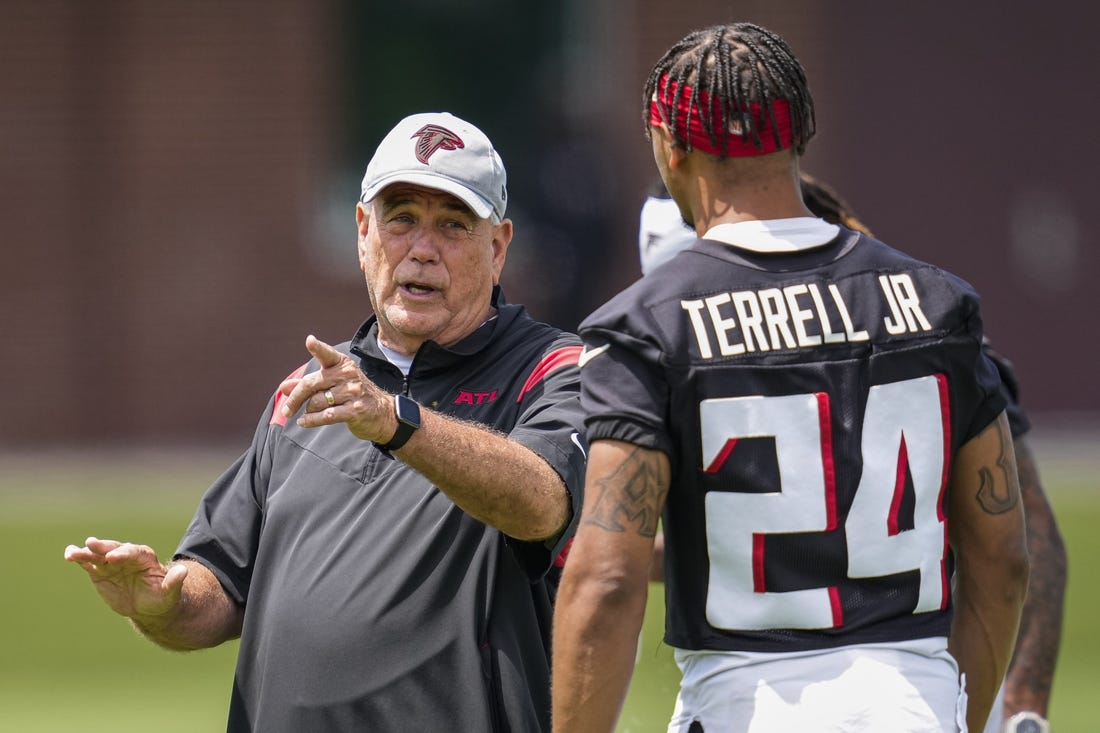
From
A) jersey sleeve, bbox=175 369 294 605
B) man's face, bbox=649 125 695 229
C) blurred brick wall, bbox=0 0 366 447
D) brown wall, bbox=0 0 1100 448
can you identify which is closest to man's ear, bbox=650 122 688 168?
man's face, bbox=649 125 695 229

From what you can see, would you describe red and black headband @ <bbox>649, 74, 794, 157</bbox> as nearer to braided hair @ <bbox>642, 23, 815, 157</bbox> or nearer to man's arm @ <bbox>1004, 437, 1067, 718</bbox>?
braided hair @ <bbox>642, 23, 815, 157</bbox>

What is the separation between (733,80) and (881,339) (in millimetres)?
578

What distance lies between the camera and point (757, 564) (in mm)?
3203

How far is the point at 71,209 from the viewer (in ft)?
51.0

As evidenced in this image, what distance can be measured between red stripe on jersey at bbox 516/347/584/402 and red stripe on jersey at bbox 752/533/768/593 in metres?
0.79

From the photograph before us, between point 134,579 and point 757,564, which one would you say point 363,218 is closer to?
point 134,579

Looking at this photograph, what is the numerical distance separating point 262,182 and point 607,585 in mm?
12622

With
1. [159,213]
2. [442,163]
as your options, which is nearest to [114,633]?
[159,213]

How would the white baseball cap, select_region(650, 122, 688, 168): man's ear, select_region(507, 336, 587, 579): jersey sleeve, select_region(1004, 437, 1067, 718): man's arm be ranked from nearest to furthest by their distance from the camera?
1. select_region(650, 122, 688, 168): man's ear
2. select_region(507, 336, 587, 579): jersey sleeve
3. the white baseball cap
4. select_region(1004, 437, 1067, 718): man's arm

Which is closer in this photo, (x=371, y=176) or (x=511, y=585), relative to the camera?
(x=511, y=585)

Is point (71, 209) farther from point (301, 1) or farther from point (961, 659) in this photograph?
point (961, 659)

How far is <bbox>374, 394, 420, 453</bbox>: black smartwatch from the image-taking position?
337 cm

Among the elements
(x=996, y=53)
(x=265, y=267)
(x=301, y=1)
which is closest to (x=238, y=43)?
(x=301, y=1)

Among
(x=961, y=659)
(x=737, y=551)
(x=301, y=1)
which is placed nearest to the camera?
(x=737, y=551)
